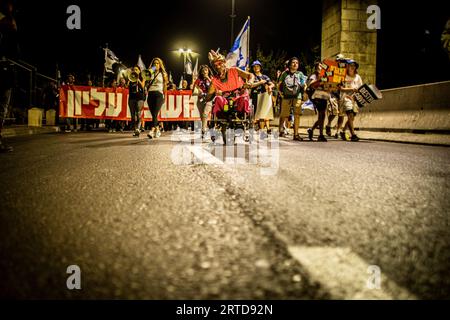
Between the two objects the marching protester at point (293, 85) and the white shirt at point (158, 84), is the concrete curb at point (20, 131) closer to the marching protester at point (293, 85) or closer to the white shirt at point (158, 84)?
the white shirt at point (158, 84)

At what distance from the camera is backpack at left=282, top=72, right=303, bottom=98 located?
33.5ft

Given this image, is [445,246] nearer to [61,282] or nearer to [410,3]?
[61,282]

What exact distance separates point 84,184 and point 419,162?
Answer: 419cm

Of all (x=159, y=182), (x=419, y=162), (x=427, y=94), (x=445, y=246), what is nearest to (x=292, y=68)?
(x=427, y=94)

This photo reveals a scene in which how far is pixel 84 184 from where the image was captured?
10.4 feet

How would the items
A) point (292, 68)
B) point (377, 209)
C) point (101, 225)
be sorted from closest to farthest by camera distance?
point (101, 225)
point (377, 209)
point (292, 68)

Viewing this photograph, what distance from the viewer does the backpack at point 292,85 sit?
10.2m

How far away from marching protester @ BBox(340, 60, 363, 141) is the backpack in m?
1.24

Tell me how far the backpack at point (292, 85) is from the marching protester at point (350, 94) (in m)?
1.24

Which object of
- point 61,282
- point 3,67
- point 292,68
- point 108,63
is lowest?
point 61,282

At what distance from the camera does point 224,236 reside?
1772 millimetres

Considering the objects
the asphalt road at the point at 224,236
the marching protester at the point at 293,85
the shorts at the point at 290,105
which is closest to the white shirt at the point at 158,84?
the marching protester at the point at 293,85

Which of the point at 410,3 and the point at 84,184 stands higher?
the point at 410,3

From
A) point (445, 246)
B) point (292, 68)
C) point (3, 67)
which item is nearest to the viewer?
point (445, 246)
